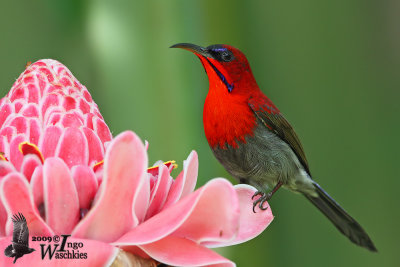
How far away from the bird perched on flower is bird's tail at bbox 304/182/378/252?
0.44 meters

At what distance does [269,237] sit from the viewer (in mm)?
671

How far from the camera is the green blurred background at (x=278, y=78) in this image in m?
0.60

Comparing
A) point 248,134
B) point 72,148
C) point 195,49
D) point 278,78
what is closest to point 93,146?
point 72,148

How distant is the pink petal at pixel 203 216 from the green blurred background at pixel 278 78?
0.34m

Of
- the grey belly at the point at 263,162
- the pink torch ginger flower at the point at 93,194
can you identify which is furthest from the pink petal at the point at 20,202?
the grey belly at the point at 263,162

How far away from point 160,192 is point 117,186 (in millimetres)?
43

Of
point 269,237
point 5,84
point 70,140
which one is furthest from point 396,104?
point 70,140

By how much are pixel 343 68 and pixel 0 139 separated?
0.65m

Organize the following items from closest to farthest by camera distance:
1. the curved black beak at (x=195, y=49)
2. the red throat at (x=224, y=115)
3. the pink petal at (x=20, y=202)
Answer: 1. the pink petal at (x=20, y=202)
2. the curved black beak at (x=195, y=49)
3. the red throat at (x=224, y=115)

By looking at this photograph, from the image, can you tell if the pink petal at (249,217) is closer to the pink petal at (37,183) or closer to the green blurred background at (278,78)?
the pink petal at (37,183)

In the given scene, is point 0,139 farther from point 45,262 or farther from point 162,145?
point 162,145

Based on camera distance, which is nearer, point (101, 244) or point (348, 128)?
point (101, 244)

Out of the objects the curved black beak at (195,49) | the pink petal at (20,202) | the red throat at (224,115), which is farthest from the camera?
the red throat at (224,115)

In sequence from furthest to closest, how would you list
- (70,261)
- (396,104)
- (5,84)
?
(396,104)
(5,84)
(70,261)
